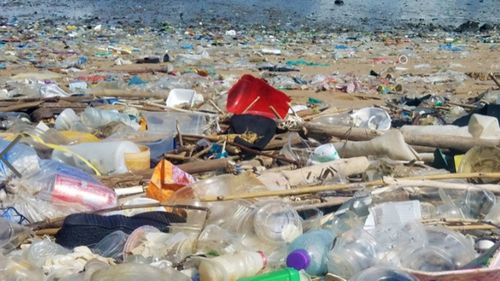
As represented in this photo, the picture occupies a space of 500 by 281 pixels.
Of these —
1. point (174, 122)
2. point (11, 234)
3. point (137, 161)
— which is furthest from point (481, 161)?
point (11, 234)

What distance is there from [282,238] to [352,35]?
14.7 meters

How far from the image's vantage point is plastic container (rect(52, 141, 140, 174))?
164 inches

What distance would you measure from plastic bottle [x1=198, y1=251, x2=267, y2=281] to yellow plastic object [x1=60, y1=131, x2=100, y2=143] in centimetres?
237

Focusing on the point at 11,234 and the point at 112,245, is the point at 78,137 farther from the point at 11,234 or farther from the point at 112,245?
the point at 112,245

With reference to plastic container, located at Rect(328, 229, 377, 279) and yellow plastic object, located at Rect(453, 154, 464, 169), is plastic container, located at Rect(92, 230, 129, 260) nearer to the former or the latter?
plastic container, located at Rect(328, 229, 377, 279)

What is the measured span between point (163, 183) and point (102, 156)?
0.77 metres

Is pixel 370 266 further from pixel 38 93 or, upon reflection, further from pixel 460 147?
pixel 38 93

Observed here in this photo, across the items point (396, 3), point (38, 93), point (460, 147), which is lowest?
point (396, 3)

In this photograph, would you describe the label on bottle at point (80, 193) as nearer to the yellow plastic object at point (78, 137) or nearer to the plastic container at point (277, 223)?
the plastic container at point (277, 223)

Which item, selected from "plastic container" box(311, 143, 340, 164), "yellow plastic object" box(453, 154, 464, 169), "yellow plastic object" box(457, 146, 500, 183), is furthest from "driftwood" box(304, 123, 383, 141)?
"yellow plastic object" box(457, 146, 500, 183)

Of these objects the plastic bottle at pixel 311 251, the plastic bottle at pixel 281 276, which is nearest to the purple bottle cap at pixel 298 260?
the plastic bottle at pixel 311 251

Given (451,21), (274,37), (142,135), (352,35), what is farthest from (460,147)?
(451,21)

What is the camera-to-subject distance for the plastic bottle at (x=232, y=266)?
8.25 ft

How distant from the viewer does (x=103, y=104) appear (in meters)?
6.06
